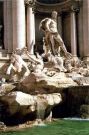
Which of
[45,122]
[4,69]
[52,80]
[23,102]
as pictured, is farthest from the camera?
[4,69]

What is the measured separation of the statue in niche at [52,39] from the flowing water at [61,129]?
10.4 m

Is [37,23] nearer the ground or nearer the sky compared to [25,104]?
nearer the sky

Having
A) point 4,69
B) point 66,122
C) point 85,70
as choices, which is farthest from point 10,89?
point 85,70

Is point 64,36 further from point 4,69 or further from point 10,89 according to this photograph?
point 10,89

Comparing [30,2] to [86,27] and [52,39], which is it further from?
[86,27]

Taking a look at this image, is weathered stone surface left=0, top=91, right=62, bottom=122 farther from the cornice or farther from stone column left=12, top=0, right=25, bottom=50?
the cornice

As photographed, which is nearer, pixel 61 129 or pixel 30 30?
pixel 61 129

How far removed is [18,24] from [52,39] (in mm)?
2678

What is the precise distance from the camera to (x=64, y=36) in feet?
96.8

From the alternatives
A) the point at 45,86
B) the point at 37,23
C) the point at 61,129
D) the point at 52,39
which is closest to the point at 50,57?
the point at 52,39

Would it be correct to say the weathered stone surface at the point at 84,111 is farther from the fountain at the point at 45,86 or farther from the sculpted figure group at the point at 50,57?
the sculpted figure group at the point at 50,57

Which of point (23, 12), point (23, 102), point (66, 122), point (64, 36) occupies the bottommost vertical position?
point (66, 122)

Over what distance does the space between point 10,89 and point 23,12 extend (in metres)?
9.05

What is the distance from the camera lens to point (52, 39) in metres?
25.6
